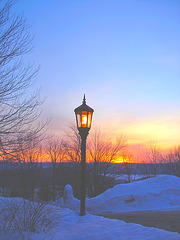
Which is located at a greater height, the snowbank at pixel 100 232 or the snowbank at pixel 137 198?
the snowbank at pixel 100 232

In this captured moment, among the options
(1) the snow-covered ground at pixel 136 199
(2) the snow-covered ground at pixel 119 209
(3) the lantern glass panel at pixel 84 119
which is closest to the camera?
(2) the snow-covered ground at pixel 119 209

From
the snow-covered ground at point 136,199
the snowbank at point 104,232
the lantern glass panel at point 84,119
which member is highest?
the lantern glass panel at point 84,119

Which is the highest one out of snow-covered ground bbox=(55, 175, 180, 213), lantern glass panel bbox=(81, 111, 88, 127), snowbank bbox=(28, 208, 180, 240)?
lantern glass panel bbox=(81, 111, 88, 127)

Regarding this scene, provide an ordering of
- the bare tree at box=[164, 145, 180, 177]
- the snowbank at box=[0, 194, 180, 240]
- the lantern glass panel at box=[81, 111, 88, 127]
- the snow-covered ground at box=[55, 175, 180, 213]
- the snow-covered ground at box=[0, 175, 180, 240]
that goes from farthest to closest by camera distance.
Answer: the bare tree at box=[164, 145, 180, 177] → the snow-covered ground at box=[55, 175, 180, 213] → the lantern glass panel at box=[81, 111, 88, 127] → the snow-covered ground at box=[0, 175, 180, 240] → the snowbank at box=[0, 194, 180, 240]

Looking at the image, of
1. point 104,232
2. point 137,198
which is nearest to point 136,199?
point 137,198

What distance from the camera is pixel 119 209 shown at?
973 cm

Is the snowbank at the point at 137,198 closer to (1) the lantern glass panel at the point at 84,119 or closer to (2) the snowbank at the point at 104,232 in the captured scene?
(2) the snowbank at the point at 104,232

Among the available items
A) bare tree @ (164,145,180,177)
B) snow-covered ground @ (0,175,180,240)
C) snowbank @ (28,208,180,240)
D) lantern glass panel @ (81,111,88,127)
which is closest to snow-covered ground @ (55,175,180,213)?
snow-covered ground @ (0,175,180,240)

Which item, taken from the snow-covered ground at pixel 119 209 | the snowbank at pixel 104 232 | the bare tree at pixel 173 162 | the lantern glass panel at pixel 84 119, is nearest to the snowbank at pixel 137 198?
the snow-covered ground at pixel 119 209

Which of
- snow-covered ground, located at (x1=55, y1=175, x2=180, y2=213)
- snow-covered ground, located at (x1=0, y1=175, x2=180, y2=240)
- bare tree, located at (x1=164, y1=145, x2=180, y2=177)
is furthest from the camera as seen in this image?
bare tree, located at (x1=164, y1=145, x2=180, y2=177)

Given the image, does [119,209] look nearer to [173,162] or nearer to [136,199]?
[136,199]

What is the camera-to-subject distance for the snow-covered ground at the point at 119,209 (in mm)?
3947

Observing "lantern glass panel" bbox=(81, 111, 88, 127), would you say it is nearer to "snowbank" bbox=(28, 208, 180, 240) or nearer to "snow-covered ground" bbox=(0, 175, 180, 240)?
"snow-covered ground" bbox=(0, 175, 180, 240)

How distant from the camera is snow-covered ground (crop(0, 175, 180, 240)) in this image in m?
3.95
